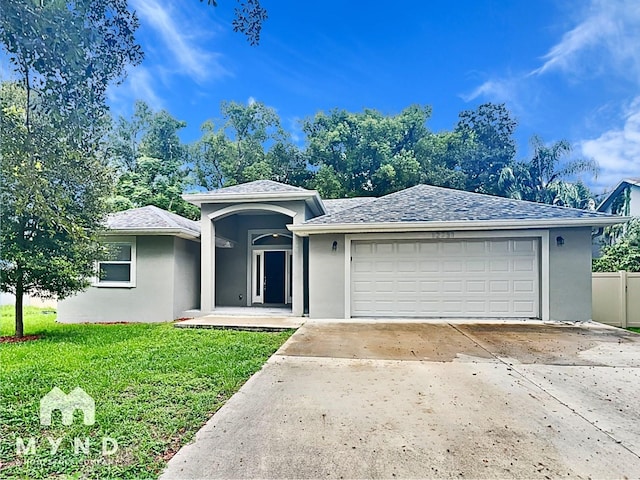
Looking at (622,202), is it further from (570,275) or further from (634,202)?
(570,275)

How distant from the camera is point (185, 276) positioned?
11.9 m

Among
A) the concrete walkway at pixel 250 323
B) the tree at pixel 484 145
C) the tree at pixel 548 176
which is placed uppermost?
the tree at pixel 484 145

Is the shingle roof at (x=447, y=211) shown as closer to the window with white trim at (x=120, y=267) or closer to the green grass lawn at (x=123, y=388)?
the green grass lawn at (x=123, y=388)

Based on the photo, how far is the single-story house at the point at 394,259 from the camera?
925cm

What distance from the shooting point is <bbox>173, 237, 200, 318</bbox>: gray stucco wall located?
36.9ft

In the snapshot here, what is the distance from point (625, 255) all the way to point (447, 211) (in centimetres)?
708

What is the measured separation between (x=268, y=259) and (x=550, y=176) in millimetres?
18071

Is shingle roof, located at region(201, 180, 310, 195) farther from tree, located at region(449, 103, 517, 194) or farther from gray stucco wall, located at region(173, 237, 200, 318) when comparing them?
tree, located at region(449, 103, 517, 194)

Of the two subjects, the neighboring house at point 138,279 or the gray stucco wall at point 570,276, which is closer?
the gray stucco wall at point 570,276

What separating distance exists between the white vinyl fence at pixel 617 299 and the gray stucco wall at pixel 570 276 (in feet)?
5.21

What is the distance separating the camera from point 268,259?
45.2 feet

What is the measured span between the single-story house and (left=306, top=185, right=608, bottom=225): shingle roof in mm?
30

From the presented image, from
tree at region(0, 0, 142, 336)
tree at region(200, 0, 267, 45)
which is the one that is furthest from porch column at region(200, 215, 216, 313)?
tree at region(200, 0, 267, 45)

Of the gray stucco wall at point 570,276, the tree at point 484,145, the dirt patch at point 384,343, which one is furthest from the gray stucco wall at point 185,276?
the tree at point 484,145
